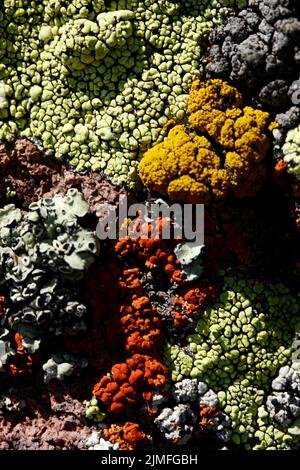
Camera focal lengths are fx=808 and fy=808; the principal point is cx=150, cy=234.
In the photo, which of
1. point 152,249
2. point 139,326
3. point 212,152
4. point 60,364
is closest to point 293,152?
point 212,152

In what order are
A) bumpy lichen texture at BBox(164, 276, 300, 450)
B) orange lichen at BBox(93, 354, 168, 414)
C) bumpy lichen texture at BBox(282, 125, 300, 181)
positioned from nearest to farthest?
1. bumpy lichen texture at BBox(282, 125, 300, 181)
2. orange lichen at BBox(93, 354, 168, 414)
3. bumpy lichen texture at BBox(164, 276, 300, 450)

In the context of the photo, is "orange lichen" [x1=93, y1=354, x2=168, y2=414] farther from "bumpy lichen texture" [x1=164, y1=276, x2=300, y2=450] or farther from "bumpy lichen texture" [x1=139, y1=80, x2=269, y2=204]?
"bumpy lichen texture" [x1=139, y1=80, x2=269, y2=204]

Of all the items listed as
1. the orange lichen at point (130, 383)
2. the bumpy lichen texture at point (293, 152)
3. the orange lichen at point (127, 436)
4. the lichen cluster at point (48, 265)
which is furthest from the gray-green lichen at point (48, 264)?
the bumpy lichen texture at point (293, 152)

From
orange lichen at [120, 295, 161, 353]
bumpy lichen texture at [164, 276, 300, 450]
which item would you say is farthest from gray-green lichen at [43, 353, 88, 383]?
bumpy lichen texture at [164, 276, 300, 450]

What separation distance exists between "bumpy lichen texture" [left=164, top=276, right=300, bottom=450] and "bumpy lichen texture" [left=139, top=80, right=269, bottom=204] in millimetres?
609

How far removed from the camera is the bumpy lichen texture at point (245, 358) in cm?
497

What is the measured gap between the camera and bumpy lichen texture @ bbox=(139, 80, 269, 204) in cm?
485

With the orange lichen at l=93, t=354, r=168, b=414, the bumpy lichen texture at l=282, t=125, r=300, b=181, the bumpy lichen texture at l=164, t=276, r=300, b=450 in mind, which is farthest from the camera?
the bumpy lichen texture at l=164, t=276, r=300, b=450

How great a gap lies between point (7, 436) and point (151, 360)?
1037 millimetres

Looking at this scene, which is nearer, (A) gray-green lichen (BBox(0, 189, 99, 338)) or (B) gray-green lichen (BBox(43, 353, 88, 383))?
(A) gray-green lichen (BBox(0, 189, 99, 338))

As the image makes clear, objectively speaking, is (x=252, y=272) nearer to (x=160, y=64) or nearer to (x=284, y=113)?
(x=284, y=113)

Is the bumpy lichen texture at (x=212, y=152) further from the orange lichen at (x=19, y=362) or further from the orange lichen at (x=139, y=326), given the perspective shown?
the orange lichen at (x=19, y=362)

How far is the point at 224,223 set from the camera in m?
4.99

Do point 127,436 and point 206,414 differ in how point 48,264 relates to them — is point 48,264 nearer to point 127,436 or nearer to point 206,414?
point 127,436
